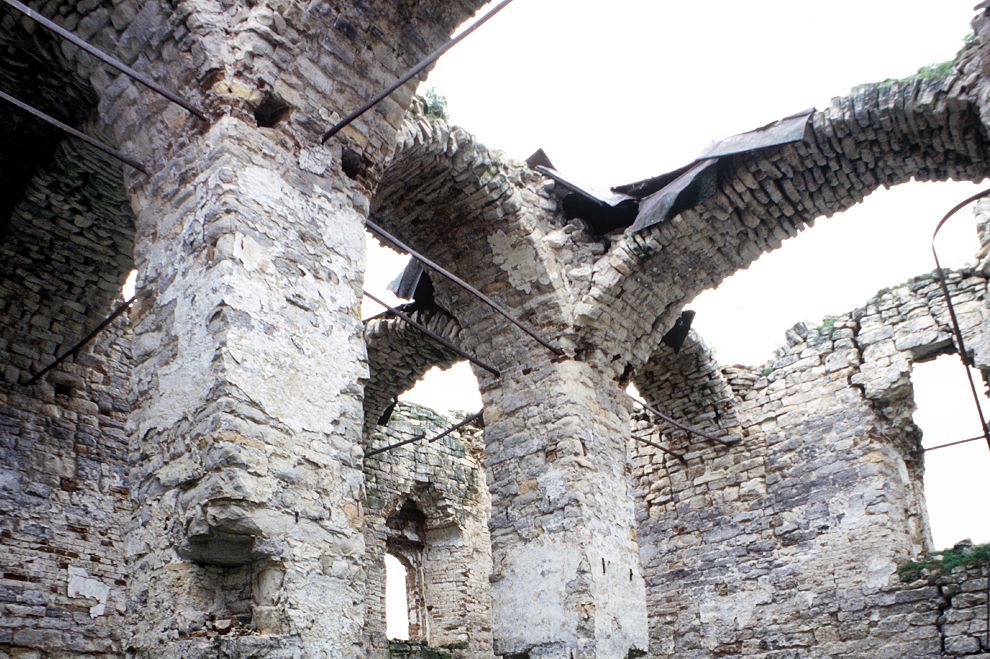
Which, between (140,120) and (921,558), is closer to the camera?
(140,120)

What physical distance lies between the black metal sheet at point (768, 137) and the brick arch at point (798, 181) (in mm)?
110

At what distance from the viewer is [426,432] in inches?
428

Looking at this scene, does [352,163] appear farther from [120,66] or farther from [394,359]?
[394,359]

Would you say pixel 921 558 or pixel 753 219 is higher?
pixel 753 219

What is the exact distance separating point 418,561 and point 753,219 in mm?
6219

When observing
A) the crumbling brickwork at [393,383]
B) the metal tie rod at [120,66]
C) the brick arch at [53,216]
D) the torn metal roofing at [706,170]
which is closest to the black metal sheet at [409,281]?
the crumbling brickwork at [393,383]

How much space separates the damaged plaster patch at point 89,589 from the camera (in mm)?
7012

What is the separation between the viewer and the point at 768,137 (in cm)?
669

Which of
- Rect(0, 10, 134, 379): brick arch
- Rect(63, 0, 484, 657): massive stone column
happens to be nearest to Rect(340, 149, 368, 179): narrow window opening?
Rect(63, 0, 484, 657): massive stone column

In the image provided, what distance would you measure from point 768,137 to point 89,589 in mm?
6296

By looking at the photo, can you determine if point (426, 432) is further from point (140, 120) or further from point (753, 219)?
point (140, 120)

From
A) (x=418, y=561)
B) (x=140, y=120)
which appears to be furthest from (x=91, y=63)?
(x=418, y=561)

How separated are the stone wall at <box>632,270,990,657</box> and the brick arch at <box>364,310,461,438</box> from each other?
2.37 m

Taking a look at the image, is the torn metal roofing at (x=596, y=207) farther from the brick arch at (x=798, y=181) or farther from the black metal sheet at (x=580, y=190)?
the brick arch at (x=798, y=181)
